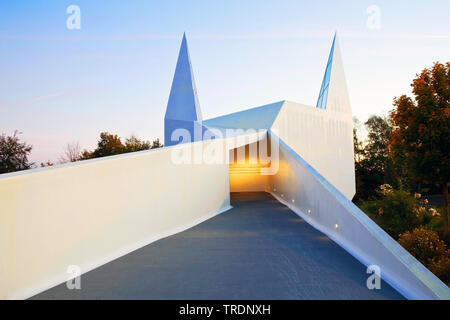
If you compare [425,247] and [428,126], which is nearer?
[425,247]

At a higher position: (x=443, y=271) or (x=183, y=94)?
(x=183, y=94)

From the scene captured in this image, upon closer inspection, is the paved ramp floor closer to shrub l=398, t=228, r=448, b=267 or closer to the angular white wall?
shrub l=398, t=228, r=448, b=267

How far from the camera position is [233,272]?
339 cm

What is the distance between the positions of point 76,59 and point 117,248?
11.1 meters

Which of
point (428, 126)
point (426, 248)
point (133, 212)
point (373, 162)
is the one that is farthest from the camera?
point (373, 162)

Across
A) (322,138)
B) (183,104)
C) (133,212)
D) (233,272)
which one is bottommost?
(233,272)

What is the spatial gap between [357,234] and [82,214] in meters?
3.86

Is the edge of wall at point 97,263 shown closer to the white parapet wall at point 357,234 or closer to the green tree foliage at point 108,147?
the white parapet wall at point 357,234

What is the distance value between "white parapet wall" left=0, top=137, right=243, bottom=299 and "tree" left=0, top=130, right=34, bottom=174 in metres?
20.8

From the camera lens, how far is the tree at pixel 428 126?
885 cm

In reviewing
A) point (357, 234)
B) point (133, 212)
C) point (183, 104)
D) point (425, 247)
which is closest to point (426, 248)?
point (425, 247)

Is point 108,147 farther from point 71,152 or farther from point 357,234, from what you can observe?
point 357,234

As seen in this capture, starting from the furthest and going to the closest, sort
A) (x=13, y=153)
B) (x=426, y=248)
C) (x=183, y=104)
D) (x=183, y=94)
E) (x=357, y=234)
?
(x=13, y=153) < (x=183, y=94) < (x=183, y=104) < (x=426, y=248) < (x=357, y=234)

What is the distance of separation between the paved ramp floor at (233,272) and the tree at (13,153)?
70.0 feet
